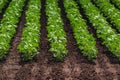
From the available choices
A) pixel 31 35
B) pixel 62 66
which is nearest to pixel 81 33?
pixel 31 35

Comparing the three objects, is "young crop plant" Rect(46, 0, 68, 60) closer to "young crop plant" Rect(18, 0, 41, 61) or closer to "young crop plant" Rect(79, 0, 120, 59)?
"young crop plant" Rect(18, 0, 41, 61)

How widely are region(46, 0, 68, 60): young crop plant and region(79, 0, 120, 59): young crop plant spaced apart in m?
2.04

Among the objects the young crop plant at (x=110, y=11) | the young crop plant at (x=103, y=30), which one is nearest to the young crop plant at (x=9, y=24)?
the young crop plant at (x=103, y=30)

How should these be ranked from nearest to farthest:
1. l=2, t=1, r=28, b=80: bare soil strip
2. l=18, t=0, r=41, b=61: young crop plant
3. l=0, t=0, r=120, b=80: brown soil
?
l=0, t=0, r=120, b=80: brown soil → l=2, t=1, r=28, b=80: bare soil strip → l=18, t=0, r=41, b=61: young crop plant

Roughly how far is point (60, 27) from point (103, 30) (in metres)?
2.58

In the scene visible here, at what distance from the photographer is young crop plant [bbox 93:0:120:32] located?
22039 mm

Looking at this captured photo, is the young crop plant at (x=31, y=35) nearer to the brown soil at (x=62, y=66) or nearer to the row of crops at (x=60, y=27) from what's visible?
the row of crops at (x=60, y=27)

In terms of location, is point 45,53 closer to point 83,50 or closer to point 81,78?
point 83,50

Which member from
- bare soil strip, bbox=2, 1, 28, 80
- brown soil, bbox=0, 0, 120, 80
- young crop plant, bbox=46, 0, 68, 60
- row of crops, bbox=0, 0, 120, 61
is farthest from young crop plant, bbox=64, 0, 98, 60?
bare soil strip, bbox=2, 1, 28, 80

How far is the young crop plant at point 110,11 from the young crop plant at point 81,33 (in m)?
1.86

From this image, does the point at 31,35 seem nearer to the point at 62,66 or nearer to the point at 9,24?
the point at 9,24

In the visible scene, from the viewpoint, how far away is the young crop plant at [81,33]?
17438 mm

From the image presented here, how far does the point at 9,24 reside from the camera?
21.3m

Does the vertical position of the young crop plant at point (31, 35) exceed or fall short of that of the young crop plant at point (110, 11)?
it exceeds it
